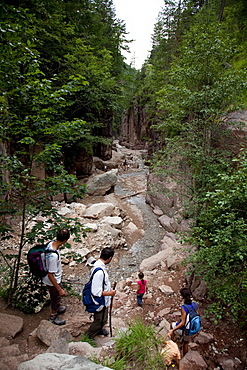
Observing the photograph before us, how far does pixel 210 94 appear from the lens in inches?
203

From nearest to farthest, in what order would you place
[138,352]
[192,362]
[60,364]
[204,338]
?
[60,364] < [138,352] < [192,362] < [204,338]

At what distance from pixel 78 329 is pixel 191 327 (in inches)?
80.8

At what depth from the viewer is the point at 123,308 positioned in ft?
18.9

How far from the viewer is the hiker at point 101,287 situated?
114 inches

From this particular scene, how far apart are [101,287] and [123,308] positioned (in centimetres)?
357

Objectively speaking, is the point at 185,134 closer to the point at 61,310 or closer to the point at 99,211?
the point at 61,310

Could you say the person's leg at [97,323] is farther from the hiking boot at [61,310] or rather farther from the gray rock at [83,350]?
the hiking boot at [61,310]

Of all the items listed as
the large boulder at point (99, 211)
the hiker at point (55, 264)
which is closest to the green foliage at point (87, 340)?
the hiker at point (55, 264)

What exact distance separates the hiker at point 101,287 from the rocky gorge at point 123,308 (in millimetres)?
216

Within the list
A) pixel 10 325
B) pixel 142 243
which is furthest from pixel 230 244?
pixel 142 243

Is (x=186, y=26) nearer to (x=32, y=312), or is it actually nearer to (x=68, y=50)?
(x=68, y=50)

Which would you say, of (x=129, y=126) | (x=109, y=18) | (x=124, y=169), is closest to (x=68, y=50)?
(x=109, y=18)

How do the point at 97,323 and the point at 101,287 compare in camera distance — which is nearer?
the point at 101,287

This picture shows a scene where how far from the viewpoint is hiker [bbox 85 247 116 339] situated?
2.90m
